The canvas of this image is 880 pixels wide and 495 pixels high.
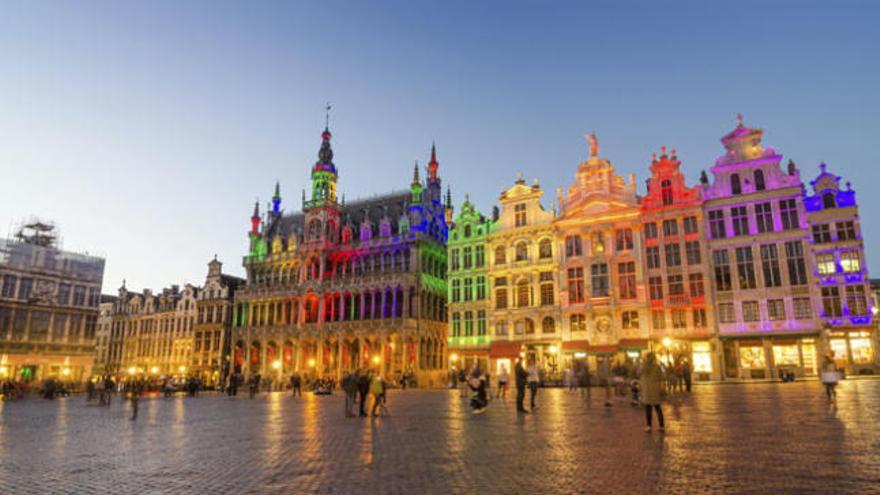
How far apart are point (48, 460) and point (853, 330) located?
48.4 meters

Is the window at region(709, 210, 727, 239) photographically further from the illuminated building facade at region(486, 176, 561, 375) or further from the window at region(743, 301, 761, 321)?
the illuminated building facade at region(486, 176, 561, 375)

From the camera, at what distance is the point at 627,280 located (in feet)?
160

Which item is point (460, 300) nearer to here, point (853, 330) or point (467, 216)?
point (467, 216)

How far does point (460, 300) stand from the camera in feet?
189

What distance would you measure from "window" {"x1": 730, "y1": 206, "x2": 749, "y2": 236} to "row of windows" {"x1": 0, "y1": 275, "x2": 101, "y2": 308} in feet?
227

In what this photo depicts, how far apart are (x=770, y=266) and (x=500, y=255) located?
22979mm

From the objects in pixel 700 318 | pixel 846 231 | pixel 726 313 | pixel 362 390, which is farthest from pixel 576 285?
pixel 362 390

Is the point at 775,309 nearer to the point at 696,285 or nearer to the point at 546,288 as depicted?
the point at 696,285

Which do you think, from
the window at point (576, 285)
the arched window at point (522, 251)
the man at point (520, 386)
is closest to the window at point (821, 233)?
the window at point (576, 285)

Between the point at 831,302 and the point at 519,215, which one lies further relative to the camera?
the point at 519,215

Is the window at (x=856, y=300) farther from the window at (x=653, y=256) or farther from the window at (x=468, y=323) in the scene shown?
the window at (x=468, y=323)

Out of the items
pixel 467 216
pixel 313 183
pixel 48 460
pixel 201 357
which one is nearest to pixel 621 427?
pixel 48 460

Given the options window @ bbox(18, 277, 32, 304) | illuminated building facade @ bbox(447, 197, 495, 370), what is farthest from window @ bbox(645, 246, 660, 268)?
window @ bbox(18, 277, 32, 304)

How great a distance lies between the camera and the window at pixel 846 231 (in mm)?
42812
